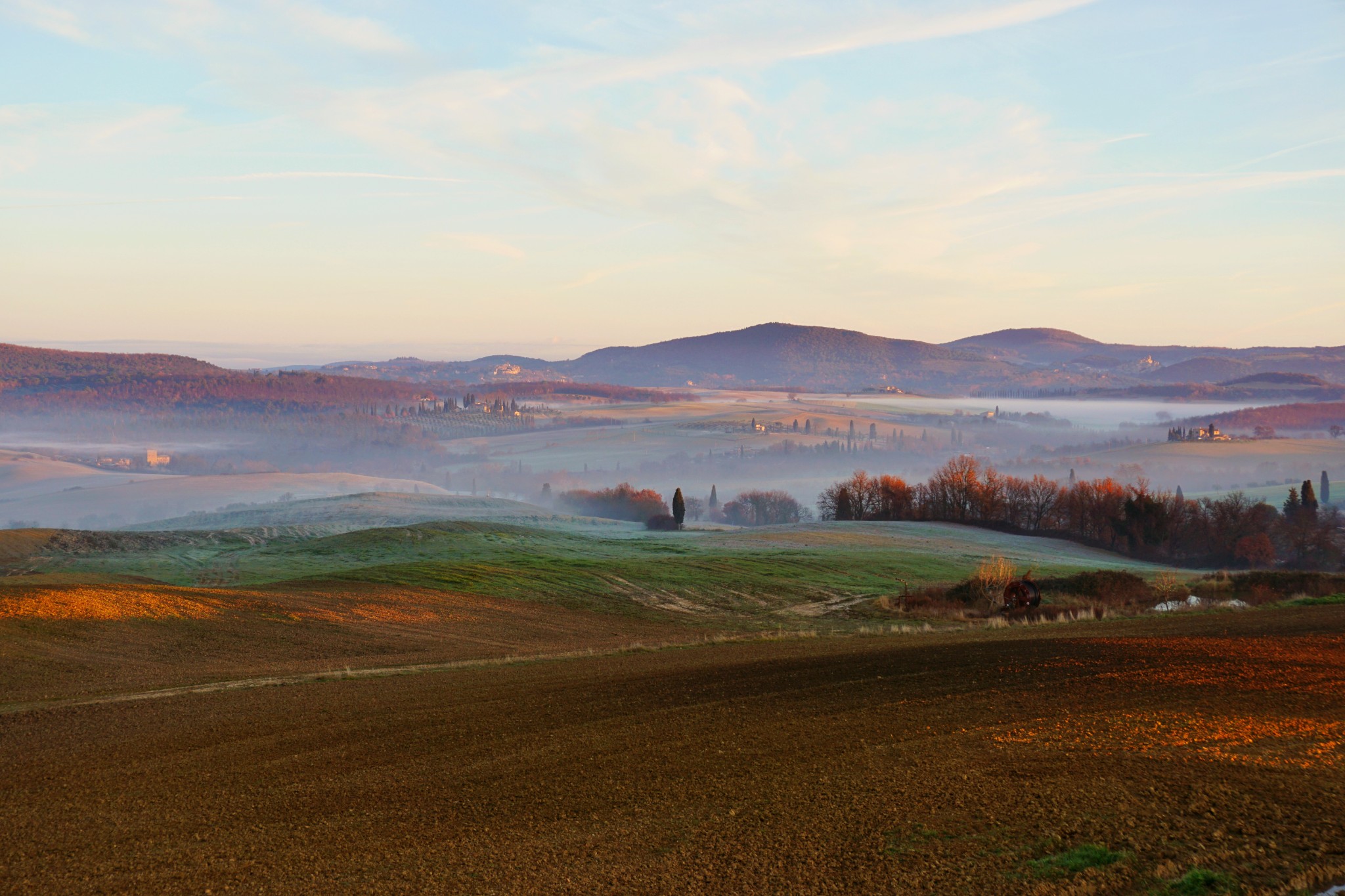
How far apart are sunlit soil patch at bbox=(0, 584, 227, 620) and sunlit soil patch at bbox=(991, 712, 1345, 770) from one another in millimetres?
31643

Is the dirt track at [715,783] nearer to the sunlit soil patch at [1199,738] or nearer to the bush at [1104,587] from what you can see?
the sunlit soil patch at [1199,738]

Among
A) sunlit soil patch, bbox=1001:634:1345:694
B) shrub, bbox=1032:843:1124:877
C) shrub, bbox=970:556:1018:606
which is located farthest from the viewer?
shrub, bbox=970:556:1018:606

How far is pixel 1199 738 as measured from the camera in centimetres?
1459

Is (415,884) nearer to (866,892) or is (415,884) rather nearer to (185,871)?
(185,871)

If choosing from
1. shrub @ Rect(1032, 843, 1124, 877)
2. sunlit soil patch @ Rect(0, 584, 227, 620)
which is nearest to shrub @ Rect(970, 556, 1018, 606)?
sunlit soil patch @ Rect(0, 584, 227, 620)

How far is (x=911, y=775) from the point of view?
43.8 feet

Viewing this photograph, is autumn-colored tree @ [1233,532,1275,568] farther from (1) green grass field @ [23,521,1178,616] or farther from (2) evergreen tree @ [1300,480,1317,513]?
(2) evergreen tree @ [1300,480,1317,513]

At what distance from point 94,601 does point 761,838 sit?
1302 inches

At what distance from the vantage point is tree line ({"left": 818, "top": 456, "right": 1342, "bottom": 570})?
114438mm

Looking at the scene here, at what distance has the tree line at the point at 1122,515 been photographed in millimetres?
114438

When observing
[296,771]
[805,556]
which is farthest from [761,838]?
[805,556]

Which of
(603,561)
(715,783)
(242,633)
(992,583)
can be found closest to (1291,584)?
(992,583)

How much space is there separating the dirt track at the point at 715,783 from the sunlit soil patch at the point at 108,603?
15683 millimetres

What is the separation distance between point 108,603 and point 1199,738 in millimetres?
35608
